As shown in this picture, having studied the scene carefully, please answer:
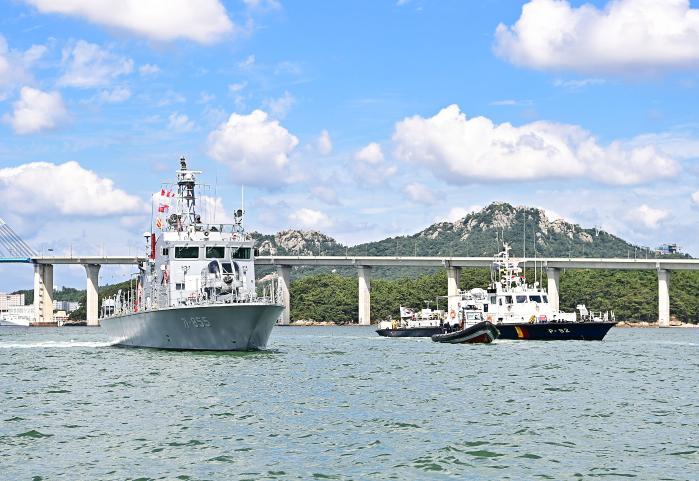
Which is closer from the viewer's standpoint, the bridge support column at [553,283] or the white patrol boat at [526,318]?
the white patrol boat at [526,318]

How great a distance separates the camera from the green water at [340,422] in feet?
83.0

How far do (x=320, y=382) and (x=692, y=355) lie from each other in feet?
136

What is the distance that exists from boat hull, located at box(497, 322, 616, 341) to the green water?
138ft

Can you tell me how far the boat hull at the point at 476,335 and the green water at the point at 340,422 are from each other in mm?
36558

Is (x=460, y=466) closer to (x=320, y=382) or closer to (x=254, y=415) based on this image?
(x=254, y=415)

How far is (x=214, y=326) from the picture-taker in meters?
59.9

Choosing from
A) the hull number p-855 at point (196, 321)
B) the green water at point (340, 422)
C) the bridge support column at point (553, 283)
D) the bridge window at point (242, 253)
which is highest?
the bridge support column at point (553, 283)

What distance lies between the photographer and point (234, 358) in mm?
57812

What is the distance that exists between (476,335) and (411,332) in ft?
98.9

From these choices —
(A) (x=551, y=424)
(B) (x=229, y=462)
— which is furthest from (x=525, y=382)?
(B) (x=229, y=462)

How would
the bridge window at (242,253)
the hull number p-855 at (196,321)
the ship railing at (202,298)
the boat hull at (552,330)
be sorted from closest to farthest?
the hull number p-855 at (196,321) → the ship railing at (202,298) → the bridge window at (242,253) → the boat hull at (552,330)

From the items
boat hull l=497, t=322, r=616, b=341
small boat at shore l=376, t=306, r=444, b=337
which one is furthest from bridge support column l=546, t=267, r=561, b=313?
boat hull l=497, t=322, r=616, b=341

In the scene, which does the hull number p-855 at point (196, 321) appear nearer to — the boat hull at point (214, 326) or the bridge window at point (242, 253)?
the boat hull at point (214, 326)

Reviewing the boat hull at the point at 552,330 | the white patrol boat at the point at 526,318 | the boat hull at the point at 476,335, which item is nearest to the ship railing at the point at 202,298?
the boat hull at the point at 476,335
